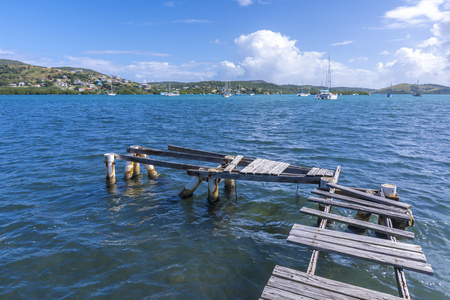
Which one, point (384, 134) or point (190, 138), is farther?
point (384, 134)

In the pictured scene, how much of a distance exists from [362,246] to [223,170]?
587 centimetres

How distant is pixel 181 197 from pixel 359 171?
11.5 m

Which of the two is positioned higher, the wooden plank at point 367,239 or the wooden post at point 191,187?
the wooden plank at point 367,239

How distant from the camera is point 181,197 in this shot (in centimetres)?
1244

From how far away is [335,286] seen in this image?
4.98 metres

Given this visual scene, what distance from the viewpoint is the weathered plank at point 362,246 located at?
5.75 m

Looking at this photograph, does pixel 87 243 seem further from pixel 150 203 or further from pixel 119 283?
pixel 150 203

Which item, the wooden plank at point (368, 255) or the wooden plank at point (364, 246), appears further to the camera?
the wooden plank at point (364, 246)

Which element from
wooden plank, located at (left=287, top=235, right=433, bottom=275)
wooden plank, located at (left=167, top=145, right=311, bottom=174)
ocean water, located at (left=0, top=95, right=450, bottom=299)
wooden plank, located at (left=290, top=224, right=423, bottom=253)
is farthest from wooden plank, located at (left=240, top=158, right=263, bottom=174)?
wooden plank, located at (left=287, top=235, right=433, bottom=275)

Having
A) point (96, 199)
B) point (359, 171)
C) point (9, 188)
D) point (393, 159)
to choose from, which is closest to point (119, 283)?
point (96, 199)

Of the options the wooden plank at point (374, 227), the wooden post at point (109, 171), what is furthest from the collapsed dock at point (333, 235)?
the wooden post at point (109, 171)

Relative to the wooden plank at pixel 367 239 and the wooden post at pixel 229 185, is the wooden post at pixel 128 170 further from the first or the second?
the wooden plank at pixel 367 239

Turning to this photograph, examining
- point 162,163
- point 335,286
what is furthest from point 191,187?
point 335,286

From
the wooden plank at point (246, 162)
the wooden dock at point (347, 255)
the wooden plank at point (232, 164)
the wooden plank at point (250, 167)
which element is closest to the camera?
the wooden dock at point (347, 255)
